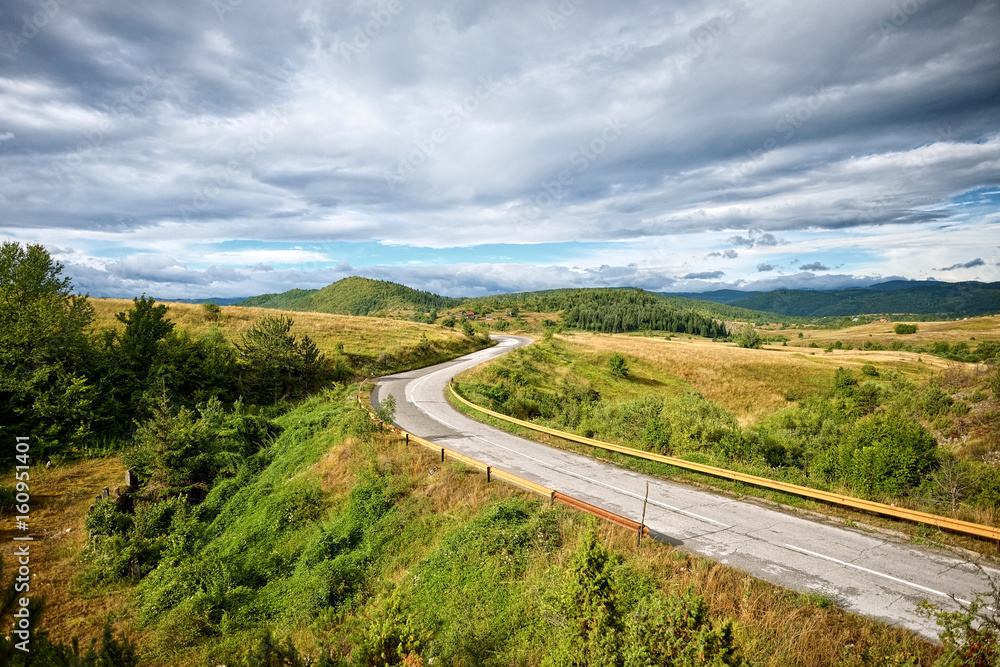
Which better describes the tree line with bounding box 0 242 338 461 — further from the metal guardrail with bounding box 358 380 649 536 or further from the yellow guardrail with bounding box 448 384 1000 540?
the yellow guardrail with bounding box 448 384 1000 540

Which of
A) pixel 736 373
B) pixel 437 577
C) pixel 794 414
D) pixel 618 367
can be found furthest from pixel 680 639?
pixel 736 373

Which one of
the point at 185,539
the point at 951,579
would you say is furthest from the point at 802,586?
the point at 185,539

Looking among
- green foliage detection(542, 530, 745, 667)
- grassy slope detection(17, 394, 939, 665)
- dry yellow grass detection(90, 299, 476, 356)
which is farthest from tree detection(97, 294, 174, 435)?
green foliage detection(542, 530, 745, 667)

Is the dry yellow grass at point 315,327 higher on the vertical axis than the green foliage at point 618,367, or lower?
higher

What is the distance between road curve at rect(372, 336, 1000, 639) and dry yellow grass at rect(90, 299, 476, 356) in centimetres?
3746

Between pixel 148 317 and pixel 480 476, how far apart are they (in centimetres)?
3106

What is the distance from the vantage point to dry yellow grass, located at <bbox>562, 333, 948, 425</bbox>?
47625 mm

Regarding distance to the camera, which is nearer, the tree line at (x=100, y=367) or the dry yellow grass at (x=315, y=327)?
the tree line at (x=100, y=367)

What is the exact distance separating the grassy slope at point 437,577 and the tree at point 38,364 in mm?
6339

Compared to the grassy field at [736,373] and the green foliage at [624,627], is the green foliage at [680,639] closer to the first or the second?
the green foliage at [624,627]

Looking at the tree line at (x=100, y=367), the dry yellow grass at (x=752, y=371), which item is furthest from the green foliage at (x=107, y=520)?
the dry yellow grass at (x=752, y=371)

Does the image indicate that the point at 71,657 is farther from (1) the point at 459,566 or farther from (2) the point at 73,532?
(2) the point at 73,532

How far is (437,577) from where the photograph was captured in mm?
12156

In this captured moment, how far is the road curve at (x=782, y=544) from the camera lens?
919 cm
